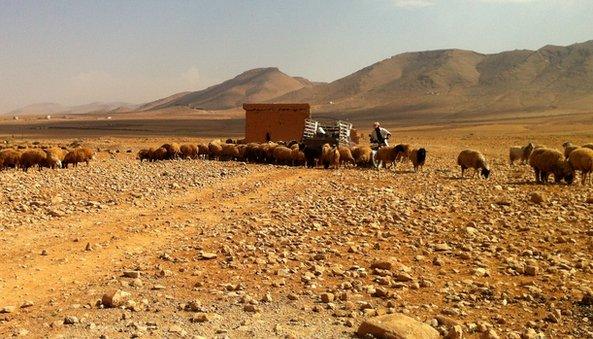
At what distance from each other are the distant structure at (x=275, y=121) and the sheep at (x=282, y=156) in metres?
9.35

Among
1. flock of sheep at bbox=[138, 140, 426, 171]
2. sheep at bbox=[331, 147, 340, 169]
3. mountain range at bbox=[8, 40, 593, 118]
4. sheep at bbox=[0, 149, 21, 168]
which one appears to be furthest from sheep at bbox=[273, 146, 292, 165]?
mountain range at bbox=[8, 40, 593, 118]

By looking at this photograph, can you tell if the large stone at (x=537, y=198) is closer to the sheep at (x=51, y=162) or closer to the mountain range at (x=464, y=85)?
the sheep at (x=51, y=162)

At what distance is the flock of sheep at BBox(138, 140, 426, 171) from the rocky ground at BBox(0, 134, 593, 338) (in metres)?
6.91

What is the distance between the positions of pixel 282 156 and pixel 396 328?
18017 millimetres

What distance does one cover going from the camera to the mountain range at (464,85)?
107m

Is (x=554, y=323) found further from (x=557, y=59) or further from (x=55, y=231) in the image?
(x=557, y=59)

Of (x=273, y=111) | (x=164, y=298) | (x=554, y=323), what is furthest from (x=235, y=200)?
(x=273, y=111)

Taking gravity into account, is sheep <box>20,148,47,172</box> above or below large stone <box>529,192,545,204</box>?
above

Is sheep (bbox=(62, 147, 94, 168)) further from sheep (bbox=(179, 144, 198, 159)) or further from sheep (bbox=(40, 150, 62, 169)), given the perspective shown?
sheep (bbox=(179, 144, 198, 159))

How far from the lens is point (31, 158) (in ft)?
66.5

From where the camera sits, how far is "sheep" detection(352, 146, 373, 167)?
21.7 metres

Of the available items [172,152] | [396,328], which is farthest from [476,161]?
[172,152]

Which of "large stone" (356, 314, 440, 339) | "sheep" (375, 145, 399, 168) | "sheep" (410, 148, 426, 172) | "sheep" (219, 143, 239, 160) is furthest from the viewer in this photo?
"sheep" (219, 143, 239, 160)

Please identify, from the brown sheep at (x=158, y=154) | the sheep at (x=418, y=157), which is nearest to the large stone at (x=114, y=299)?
the sheep at (x=418, y=157)
